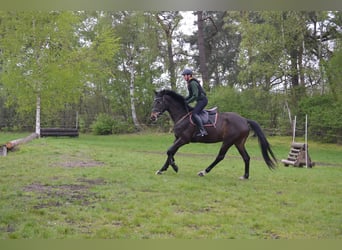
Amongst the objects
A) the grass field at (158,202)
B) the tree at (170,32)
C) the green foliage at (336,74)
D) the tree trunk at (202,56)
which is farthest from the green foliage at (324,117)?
the tree at (170,32)

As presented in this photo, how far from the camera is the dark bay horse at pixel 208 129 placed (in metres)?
4.32

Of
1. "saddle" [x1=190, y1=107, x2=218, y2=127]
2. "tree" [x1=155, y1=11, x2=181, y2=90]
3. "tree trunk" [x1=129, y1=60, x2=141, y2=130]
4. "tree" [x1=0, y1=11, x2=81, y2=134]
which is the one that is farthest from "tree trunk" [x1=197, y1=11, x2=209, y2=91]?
"saddle" [x1=190, y1=107, x2=218, y2=127]

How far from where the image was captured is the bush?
10.4 meters

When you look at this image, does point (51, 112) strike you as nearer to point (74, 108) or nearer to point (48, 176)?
point (74, 108)

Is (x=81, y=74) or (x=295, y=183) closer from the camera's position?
(x=295, y=183)

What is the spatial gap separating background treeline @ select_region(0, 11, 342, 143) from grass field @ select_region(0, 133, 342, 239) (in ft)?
10.3

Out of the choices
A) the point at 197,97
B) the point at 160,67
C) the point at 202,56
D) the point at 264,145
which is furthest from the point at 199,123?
the point at 160,67

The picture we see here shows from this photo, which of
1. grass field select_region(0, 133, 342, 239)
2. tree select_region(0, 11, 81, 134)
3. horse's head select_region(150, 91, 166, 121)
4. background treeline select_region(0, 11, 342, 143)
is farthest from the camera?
tree select_region(0, 11, 81, 134)

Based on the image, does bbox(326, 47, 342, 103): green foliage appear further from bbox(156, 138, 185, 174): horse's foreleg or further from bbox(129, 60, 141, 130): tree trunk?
bbox(156, 138, 185, 174): horse's foreleg

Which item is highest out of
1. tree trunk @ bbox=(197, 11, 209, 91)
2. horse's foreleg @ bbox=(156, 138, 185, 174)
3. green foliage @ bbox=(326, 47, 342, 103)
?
tree trunk @ bbox=(197, 11, 209, 91)

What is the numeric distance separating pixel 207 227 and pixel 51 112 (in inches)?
317

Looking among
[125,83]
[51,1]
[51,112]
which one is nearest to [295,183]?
[51,1]

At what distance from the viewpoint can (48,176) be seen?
156 inches

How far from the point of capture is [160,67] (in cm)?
1111
